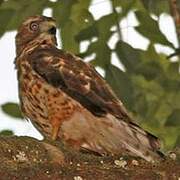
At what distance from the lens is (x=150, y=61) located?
21.2 feet

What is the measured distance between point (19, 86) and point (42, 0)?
99 centimetres

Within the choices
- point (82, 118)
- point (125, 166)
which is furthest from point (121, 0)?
point (125, 166)

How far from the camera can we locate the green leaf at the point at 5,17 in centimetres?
577

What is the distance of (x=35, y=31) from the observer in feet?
20.3

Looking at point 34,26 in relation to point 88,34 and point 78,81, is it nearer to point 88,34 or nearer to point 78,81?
point 88,34

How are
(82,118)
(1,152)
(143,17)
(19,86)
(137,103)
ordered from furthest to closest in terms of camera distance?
(137,103), (143,17), (19,86), (82,118), (1,152)

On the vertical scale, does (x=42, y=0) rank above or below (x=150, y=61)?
above

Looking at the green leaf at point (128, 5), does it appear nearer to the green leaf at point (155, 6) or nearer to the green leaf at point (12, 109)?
the green leaf at point (155, 6)

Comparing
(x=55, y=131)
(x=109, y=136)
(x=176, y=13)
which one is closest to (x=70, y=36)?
(x=176, y=13)

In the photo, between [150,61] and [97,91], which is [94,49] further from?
[97,91]

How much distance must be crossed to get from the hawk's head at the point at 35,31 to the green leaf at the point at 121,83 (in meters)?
0.52

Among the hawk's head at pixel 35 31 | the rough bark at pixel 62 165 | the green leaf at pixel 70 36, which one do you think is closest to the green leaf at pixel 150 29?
the green leaf at pixel 70 36

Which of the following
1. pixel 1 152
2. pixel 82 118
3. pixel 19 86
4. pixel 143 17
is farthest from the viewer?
pixel 143 17

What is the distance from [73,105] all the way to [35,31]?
5.35ft
